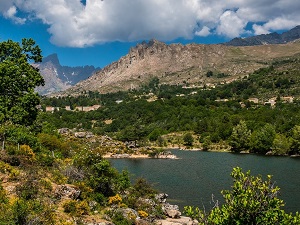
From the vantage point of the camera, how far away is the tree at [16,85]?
3859cm

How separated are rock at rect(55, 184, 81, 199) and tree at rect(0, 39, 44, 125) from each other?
12.7 metres

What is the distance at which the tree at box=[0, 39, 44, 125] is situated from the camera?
38594mm

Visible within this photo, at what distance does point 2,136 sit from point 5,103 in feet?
14.3

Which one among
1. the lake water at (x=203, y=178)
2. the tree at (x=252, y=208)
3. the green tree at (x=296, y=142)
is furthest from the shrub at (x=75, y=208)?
the green tree at (x=296, y=142)

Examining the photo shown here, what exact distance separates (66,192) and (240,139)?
10331cm

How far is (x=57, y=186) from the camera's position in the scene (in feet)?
99.6

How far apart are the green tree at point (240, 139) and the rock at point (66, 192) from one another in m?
102

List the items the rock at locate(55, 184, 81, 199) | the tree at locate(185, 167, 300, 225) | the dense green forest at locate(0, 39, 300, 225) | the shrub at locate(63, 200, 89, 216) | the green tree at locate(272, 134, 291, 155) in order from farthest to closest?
the green tree at locate(272, 134, 291, 155), the rock at locate(55, 184, 81, 199), the shrub at locate(63, 200, 89, 216), the dense green forest at locate(0, 39, 300, 225), the tree at locate(185, 167, 300, 225)

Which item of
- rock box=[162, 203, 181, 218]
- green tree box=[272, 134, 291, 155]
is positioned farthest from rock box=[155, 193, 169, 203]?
green tree box=[272, 134, 291, 155]

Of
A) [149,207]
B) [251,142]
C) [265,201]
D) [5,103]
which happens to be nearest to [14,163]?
[5,103]

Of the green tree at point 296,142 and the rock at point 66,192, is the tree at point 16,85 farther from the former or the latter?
the green tree at point 296,142

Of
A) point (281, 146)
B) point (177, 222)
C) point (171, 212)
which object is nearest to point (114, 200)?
point (177, 222)

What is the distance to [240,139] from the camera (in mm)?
124500

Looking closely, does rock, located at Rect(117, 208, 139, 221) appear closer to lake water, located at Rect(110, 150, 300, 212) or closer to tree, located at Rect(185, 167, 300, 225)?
lake water, located at Rect(110, 150, 300, 212)
